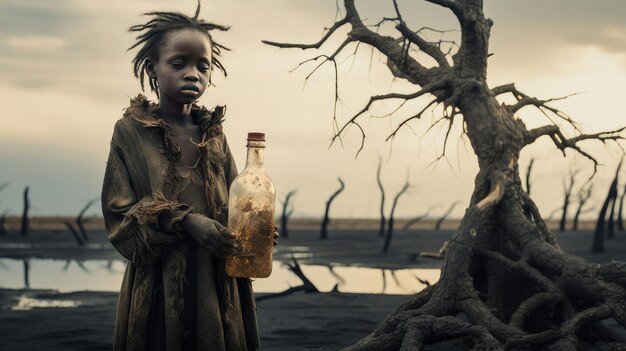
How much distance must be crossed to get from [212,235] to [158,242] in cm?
33

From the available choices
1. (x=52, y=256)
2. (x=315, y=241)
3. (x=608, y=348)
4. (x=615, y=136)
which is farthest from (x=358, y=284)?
(x=315, y=241)

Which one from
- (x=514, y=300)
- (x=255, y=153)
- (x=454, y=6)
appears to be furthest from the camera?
(x=514, y=300)

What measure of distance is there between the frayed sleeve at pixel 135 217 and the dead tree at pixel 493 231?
4355 mm

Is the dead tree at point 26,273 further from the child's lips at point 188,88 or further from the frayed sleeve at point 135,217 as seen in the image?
the child's lips at point 188,88

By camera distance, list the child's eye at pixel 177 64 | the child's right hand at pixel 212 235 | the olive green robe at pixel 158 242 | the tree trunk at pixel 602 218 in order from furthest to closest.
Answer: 1. the tree trunk at pixel 602 218
2. the child's eye at pixel 177 64
3. the olive green robe at pixel 158 242
4. the child's right hand at pixel 212 235

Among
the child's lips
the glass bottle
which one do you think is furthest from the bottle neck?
the child's lips

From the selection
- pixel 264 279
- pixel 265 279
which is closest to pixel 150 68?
pixel 265 279

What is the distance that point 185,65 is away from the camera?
477 cm

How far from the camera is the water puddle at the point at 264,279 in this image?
19.5 meters

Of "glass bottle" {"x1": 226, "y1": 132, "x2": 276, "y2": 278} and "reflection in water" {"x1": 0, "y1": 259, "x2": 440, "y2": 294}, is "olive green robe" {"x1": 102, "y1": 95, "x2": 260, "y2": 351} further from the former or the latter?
"reflection in water" {"x1": 0, "y1": 259, "x2": 440, "y2": 294}

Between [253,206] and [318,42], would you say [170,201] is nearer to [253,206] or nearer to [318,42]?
[253,206]

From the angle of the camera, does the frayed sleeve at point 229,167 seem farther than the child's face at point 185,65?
Yes

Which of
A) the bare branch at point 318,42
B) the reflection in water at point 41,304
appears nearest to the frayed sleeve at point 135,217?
the bare branch at point 318,42

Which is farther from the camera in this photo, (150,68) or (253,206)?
(150,68)
